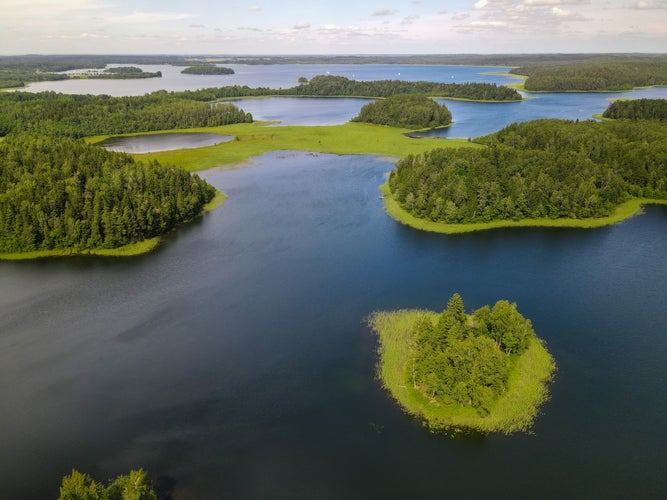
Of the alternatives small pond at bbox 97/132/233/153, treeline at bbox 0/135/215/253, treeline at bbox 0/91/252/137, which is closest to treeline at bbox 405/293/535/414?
treeline at bbox 0/135/215/253

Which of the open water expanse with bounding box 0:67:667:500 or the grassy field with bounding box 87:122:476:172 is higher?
the grassy field with bounding box 87:122:476:172

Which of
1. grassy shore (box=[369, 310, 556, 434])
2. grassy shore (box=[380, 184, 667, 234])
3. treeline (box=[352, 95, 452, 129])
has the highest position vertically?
treeline (box=[352, 95, 452, 129])

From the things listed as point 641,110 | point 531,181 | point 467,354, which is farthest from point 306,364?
point 641,110

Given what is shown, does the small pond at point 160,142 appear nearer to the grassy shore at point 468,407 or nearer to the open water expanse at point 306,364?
the open water expanse at point 306,364

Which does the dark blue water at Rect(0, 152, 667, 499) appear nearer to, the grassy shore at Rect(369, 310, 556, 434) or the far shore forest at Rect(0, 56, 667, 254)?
the grassy shore at Rect(369, 310, 556, 434)

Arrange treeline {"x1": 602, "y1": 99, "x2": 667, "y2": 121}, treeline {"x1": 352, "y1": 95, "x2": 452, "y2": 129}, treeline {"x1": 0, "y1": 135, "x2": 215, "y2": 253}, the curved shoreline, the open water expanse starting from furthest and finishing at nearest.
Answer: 1. treeline {"x1": 352, "y1": 95, "x2": 452, "y2": 129}
2. treeline {"x1": 602, "y1": 99, "x2": 667, "y2": 121}
3. treeline {"x1": 0, "y1": 135, "x2": 215, "y2": 253}
4. the curved shoreline
5. the open water expanse

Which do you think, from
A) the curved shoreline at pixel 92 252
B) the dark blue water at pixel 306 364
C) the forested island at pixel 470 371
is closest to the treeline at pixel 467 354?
the forested island at pixel 470 371

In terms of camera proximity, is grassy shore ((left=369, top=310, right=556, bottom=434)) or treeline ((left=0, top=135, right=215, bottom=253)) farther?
treeline ((left=0, top=135, right=215, bottom=253))
